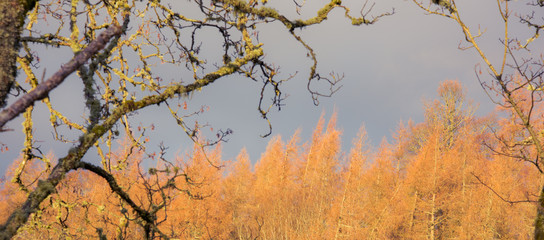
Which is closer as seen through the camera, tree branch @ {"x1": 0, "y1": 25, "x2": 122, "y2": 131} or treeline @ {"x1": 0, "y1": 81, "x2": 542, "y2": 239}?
tree branch @ {"x1": 0, "y1": 25, "x2": 122, "y2": 131}

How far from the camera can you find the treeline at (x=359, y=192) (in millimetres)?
15586

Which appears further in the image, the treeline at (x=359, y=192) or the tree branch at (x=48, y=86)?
the treeline at (x=359, y=192)

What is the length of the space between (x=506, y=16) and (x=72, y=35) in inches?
162

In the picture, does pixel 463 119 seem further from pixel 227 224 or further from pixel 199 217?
pixel 199 217

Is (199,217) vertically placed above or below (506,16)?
above

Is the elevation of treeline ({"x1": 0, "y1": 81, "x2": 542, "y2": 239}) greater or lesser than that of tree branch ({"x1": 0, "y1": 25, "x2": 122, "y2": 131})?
greater

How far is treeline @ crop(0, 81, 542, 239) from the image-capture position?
15.6 meters

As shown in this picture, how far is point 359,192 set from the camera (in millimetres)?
15961

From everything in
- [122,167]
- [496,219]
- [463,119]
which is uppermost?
[463,119]

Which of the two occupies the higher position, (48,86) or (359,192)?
(359,192)

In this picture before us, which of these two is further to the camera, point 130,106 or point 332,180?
point 332,180

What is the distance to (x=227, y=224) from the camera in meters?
23.0

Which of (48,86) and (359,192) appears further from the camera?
(359,192)

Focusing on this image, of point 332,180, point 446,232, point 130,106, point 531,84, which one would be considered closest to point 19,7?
point 130,106
